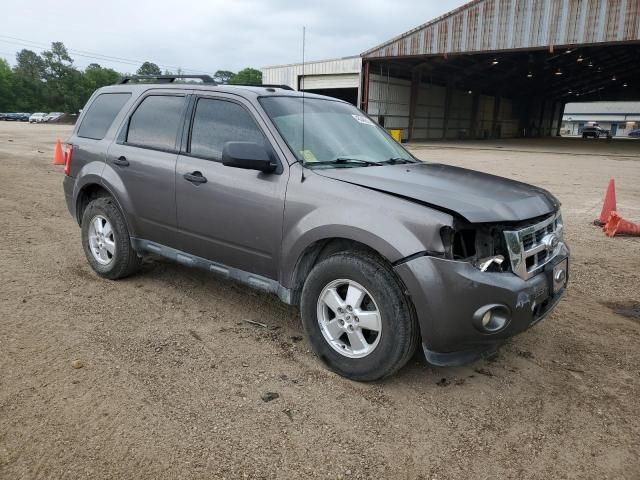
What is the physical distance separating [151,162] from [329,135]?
1.58 meters

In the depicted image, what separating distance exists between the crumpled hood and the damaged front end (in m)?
0.08

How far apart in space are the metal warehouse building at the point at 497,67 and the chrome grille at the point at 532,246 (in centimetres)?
633

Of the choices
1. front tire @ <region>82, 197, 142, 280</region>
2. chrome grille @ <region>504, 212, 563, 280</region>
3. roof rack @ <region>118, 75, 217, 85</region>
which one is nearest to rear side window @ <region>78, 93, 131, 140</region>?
roof rack @ <region>118, 75, 217, 85</region>

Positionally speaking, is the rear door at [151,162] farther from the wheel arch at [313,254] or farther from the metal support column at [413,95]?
the metal support column at [413,95]

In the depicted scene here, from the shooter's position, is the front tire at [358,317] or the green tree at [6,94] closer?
the front tire at [358,317]

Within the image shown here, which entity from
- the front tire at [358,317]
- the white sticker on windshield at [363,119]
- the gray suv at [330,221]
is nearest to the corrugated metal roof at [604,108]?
the white sticker on windshield at [363,119]

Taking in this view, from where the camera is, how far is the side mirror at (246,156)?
3.34 meters

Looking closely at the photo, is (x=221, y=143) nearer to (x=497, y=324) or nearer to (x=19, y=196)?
(x=497, y=324)

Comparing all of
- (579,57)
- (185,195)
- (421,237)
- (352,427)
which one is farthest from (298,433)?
(579,57)

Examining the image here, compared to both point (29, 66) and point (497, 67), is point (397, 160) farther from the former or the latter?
point (29, 66)

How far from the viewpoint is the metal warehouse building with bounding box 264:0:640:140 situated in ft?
82.4

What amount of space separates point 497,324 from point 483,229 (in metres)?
0.55

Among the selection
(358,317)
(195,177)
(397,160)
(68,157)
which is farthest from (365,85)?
(358,317)

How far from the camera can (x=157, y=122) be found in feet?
14.5
